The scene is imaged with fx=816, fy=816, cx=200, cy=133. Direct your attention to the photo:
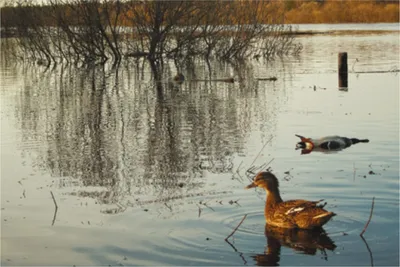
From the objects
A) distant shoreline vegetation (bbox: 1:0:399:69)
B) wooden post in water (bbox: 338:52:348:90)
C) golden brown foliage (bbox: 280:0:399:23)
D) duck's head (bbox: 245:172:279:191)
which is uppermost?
golden brown foliage (bbox: 280:0:399:23)

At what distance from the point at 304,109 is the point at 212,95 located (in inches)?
178

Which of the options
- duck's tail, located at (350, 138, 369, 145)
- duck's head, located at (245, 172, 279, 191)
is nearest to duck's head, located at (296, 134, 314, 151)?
duck's tail, located at (350, 138, 369, 145)

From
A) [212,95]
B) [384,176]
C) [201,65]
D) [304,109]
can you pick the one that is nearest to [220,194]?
[384,176]

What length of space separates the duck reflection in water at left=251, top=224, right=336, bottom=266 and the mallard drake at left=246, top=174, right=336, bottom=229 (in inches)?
2.9

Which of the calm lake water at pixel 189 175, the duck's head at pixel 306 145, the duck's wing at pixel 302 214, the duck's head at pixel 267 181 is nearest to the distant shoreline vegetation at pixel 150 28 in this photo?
the calm lake water at pixel 189 175

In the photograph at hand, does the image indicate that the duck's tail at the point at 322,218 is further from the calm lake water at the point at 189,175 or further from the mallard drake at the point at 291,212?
the calm lake water at the point at 189,175

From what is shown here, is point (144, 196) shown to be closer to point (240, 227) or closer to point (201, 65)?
point (240, 227)

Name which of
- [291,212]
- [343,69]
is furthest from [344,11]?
[291,212]

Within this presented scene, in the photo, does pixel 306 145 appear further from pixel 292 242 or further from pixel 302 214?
pixel 292 242

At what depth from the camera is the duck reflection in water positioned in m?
7.31

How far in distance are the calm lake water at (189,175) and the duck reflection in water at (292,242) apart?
20mm

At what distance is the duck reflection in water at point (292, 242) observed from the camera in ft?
24.0

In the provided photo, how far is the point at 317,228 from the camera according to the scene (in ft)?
26.8

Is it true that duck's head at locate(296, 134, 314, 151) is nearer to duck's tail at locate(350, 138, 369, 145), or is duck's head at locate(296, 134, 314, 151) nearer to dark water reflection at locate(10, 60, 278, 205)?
duck's tail at locate(350, 138, 369, 145)
